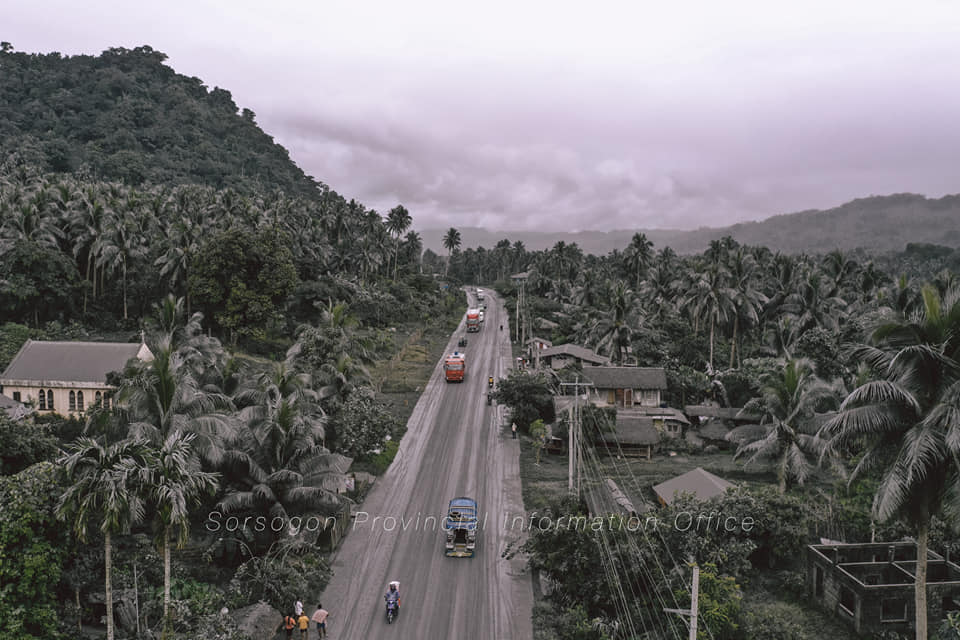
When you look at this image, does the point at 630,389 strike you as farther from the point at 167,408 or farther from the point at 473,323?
the point at 473,323

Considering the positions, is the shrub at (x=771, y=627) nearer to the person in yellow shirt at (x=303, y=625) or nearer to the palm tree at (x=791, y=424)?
the palm tree at (x=791, y=424)

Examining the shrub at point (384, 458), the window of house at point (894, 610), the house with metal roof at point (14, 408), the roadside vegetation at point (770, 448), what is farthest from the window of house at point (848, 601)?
the house with metal roof at point (14, 408)

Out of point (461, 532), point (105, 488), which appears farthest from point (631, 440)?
point (105, 488)

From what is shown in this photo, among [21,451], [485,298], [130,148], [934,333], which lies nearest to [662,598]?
[934,333]

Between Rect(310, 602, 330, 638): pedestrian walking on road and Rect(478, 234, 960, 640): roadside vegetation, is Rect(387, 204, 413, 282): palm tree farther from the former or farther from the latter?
Rect(310, 602, 330, 638): pedestrian walking on road

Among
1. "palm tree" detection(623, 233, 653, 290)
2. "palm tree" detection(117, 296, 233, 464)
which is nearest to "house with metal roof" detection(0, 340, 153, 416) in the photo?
"palm tree" detection(117, 296, 233, 464)

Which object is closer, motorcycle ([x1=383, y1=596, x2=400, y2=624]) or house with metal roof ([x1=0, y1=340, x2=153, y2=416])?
motorcycle ([x1=383, y1=596, x2=400, y2=624])
